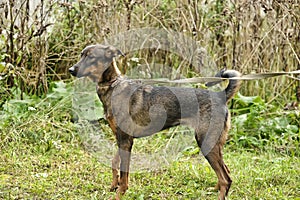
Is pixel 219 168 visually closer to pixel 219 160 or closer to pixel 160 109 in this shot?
pixel 219 160

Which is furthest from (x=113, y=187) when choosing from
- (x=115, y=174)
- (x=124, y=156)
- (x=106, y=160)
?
(x=106, y=160)

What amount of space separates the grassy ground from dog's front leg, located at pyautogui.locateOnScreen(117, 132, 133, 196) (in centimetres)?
17

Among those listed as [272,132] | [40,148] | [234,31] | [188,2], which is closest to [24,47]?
[40,148]

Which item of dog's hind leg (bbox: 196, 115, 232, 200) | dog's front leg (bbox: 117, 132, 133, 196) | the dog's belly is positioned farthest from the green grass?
the dog's belly

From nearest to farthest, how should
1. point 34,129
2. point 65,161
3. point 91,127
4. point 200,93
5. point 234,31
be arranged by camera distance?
point 200,93 → point 65,161 → point 34,129 → point 91,127 → point 234,31

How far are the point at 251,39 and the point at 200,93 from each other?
110 inches

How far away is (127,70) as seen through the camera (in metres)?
6.53

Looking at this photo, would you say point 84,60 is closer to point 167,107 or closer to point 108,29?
point 167,107

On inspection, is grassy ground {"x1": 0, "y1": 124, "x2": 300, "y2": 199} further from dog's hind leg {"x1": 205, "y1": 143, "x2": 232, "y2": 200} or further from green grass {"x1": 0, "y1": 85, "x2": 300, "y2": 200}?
dog's hind leg {"x1": 205, "y1": 143, "x2": 232, "y2": 200}

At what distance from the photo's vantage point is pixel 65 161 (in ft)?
16.4

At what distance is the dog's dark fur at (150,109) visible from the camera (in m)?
3.87

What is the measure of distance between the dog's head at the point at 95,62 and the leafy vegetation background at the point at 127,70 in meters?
1.01

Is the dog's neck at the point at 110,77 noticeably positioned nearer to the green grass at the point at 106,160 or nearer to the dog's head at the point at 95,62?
the dog's head at the point at 95,62

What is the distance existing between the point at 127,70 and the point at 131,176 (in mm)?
2258
